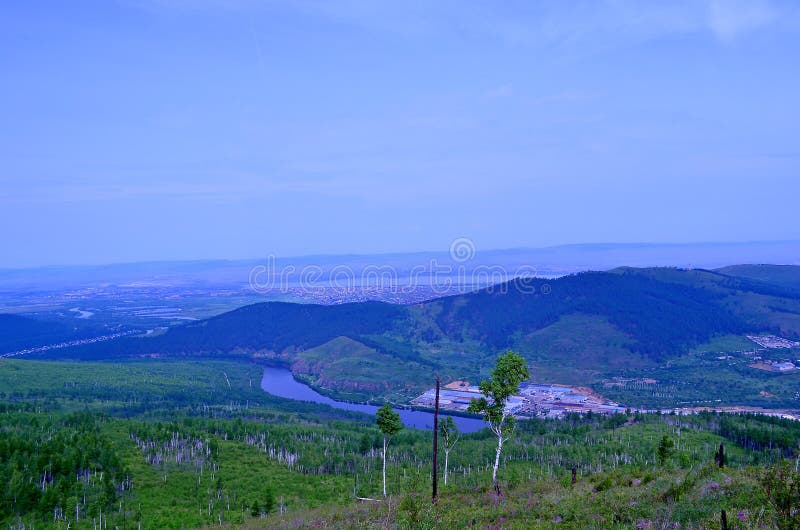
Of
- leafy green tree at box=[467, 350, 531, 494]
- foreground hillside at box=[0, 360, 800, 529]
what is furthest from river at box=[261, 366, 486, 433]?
leafy green tree at box=[467, 350, 531, 494]

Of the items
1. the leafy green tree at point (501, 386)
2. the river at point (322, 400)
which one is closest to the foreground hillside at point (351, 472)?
the leafy green tree at point (501, 386)

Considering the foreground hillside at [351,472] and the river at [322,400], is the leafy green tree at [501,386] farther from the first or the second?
the river at [322,400]

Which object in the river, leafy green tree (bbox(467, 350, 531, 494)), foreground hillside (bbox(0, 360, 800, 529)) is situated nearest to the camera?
foreground hillside (bbox(0, 360, 800, 529))

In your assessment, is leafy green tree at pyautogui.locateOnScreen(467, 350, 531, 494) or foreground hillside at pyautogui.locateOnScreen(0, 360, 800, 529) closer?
foreground hillside at pyautogui.locateOnScreen(0, 360, 800, 529)

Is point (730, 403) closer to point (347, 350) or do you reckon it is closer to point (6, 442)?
point (347, 350)

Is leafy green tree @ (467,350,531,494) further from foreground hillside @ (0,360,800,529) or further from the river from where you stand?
the river

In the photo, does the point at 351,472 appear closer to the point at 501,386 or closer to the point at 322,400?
the point at 501,386

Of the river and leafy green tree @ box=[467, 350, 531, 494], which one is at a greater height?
leafy green tree @ box=[467, 350, 531, 494]
